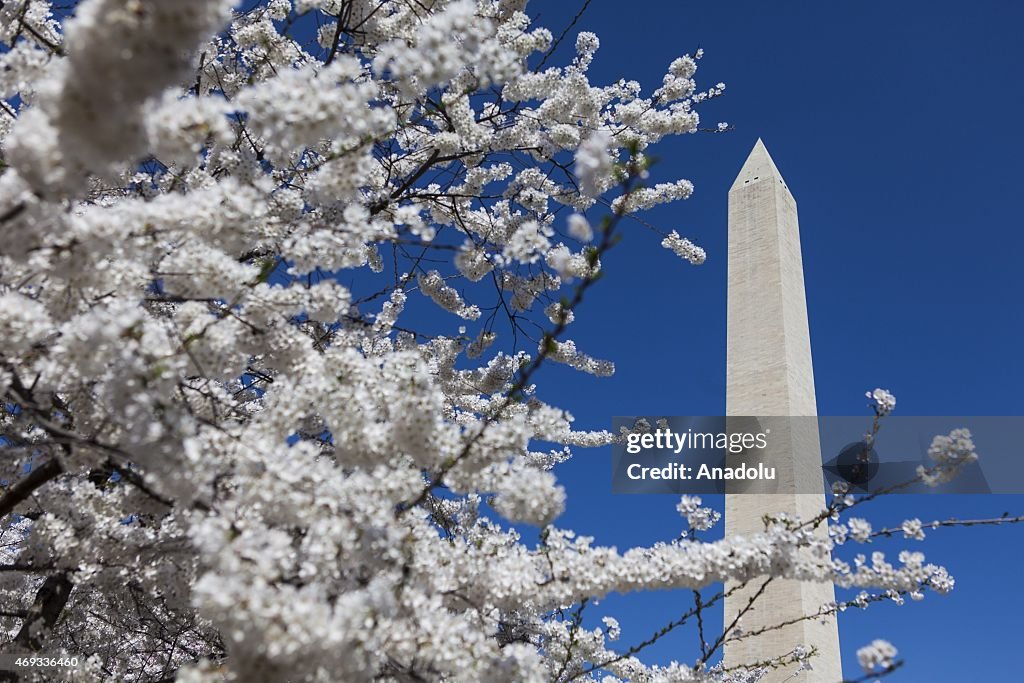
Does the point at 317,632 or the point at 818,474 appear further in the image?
the point at 818,474

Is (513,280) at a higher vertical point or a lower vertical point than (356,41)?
lower

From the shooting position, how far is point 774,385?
37.4 feet

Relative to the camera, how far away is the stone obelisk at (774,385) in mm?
10203

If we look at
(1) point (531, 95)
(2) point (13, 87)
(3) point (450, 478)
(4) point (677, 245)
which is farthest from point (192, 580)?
(4) point (677, 245)

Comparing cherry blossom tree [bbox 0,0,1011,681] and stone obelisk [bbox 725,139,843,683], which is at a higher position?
stone obelisk [bbox 725,139,843,683]

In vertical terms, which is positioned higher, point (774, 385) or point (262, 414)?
point (774, 385)

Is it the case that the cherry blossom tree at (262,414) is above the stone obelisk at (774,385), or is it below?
below

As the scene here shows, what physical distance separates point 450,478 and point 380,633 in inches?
25.7

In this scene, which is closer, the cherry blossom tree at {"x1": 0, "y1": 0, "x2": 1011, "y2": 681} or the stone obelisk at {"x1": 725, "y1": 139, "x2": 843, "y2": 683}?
the cherry blossom tree at {"x1": 0, "y1": 0, "x2": 1011, "y2": 681}

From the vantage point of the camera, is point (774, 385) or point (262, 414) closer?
point (262, 414)

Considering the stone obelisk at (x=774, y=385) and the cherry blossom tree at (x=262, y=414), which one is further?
the stone obelisk at (x=774, y=385)

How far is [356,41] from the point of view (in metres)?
4.66

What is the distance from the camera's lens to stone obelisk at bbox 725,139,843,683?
10.2m

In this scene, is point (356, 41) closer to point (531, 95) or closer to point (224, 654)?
point (531, 95)
